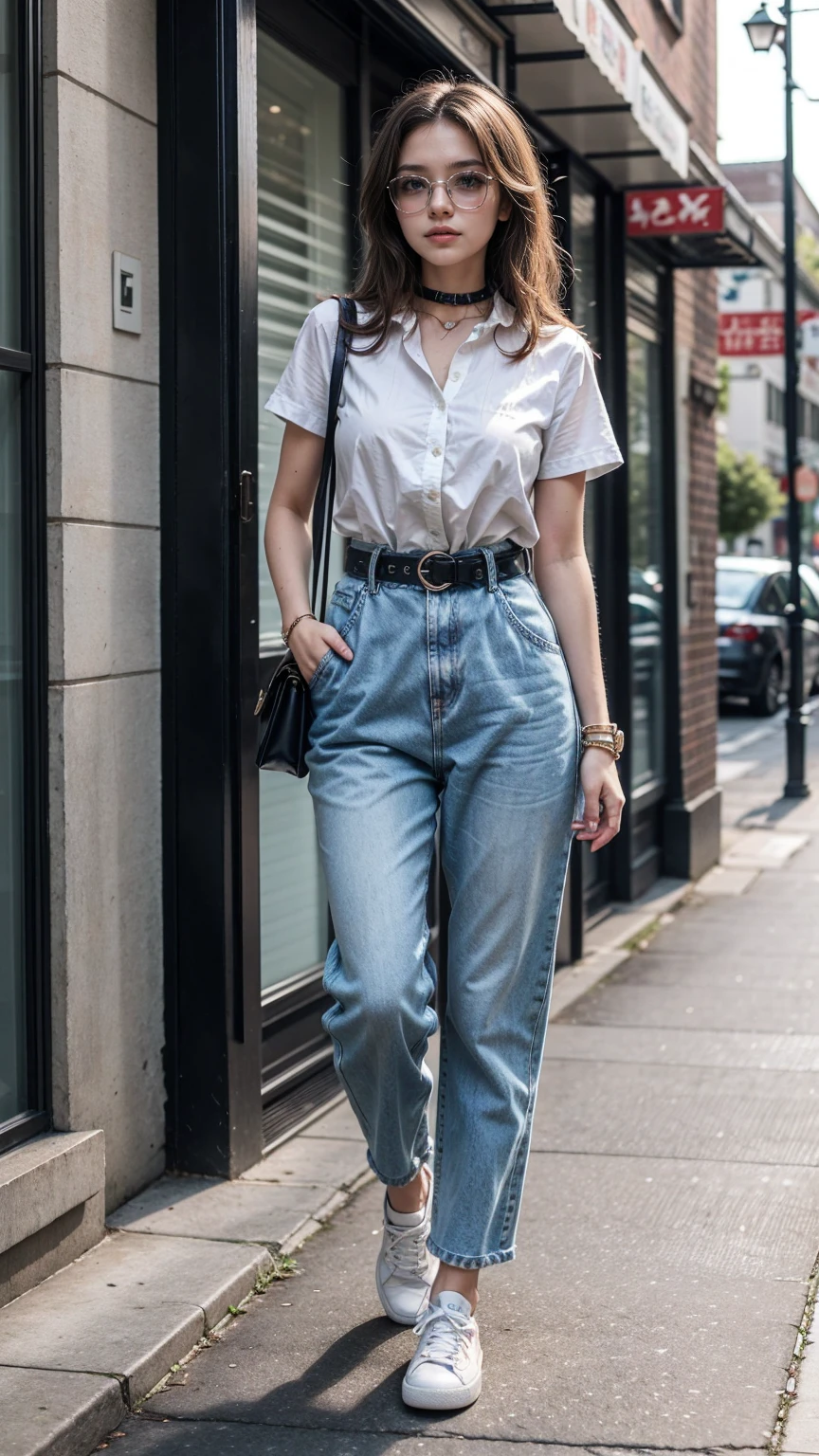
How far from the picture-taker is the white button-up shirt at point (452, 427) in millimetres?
3070

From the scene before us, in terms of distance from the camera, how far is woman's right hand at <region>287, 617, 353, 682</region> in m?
3.11

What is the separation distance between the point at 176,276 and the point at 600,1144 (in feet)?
7.98

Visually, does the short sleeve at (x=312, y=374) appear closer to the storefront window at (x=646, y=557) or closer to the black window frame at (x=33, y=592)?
the black window frame at (x=33, y=592)

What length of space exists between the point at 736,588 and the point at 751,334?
639cm

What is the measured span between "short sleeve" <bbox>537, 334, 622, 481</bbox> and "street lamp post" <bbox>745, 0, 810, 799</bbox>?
10.00 meters

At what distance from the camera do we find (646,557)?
902 centimetres

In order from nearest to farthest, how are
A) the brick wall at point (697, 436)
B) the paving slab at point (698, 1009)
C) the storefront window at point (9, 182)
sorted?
the storefront window at point (9, 182), the paving slab at point (698, 1009), the brick wall at point (697, 436)

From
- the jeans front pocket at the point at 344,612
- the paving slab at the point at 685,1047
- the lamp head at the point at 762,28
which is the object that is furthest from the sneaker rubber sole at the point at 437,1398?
Answer: the lamp head at the point at 762,28

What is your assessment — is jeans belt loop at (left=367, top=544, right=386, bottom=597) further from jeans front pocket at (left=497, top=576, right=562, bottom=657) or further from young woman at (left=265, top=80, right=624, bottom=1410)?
jeans front pocket at (left=497, top=576, right=562, bottom=657)

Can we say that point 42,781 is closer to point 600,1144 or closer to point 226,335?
point 226,335

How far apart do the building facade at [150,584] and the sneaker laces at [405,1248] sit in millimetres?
679

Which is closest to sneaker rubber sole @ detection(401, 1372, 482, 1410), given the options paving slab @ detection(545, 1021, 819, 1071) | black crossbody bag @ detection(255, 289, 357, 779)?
black crossbody bag @ detection(255, 289, 357, 779)

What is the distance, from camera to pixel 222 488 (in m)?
4.14

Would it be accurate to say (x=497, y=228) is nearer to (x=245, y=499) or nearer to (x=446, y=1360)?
(x=245, y=499)
